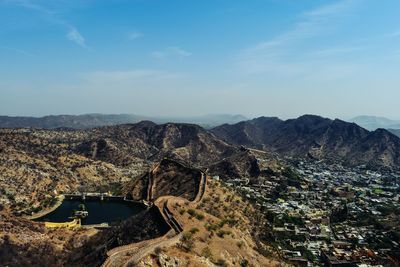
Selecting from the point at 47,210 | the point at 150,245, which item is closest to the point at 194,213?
the point at 150,245

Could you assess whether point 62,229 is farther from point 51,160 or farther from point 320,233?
point 51,160

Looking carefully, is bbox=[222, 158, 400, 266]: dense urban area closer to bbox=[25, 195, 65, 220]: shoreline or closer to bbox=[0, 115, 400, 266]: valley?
bbox=[0, 115, 400, 266]: valley

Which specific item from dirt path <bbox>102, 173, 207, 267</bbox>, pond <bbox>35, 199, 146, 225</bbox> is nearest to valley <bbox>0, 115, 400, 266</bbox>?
dirt path <bbox>102, 173, 207, 267</bbox>

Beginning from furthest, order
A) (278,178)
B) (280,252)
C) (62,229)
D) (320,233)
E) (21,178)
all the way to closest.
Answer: (278,178)
(21,178)
(320,233)
(62,229)
(280,252)

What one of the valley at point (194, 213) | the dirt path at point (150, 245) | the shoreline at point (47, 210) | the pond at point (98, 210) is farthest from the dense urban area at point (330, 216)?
the shoreline at point (47, 210)

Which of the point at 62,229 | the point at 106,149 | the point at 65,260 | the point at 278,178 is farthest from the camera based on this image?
the point at 106,149

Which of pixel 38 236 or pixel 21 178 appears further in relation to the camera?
pixel 21 178

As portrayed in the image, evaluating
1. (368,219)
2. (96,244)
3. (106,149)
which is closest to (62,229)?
(96,244)
